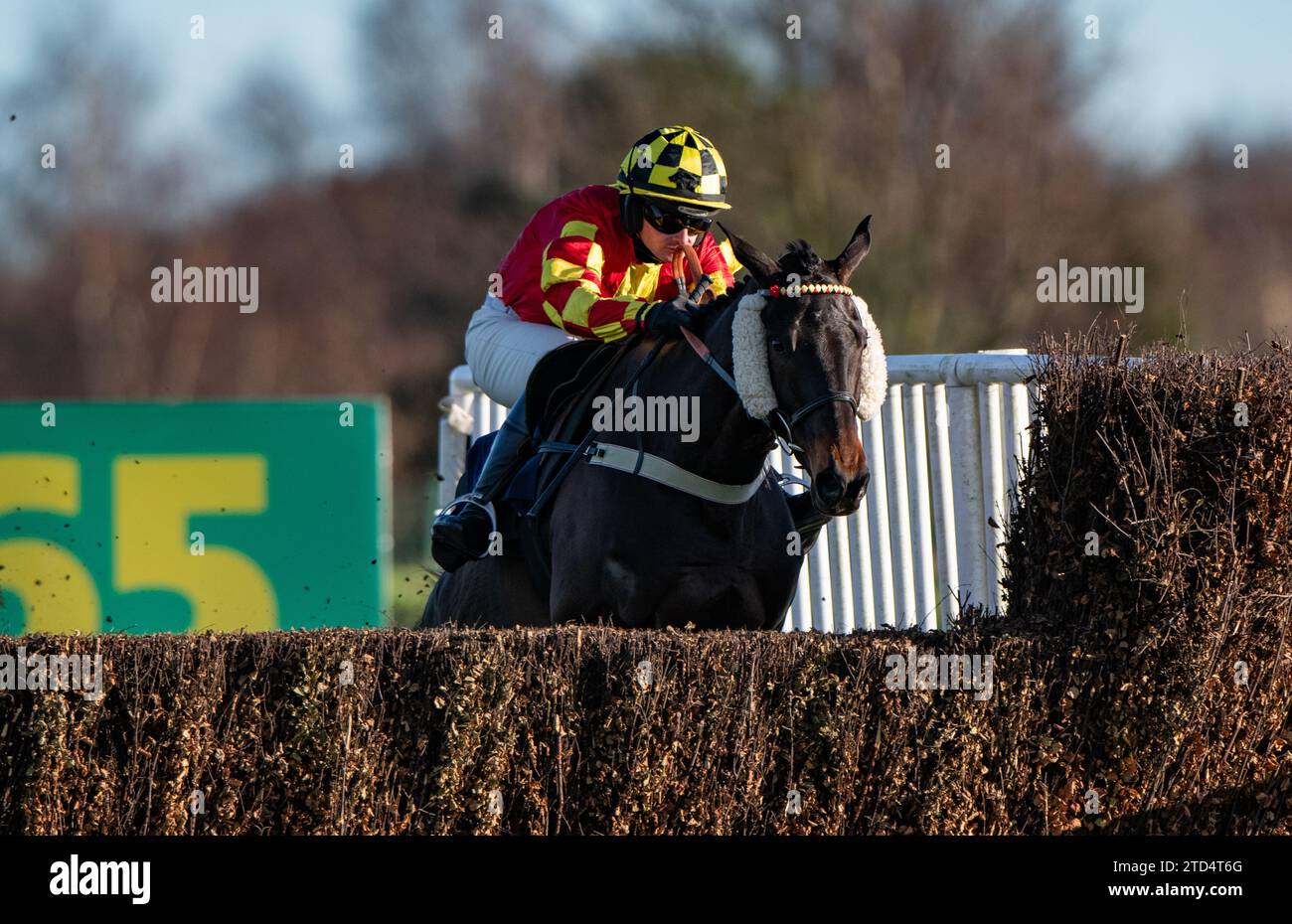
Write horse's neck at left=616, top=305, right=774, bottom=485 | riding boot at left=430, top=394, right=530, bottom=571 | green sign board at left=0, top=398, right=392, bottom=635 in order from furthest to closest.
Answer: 1. green sign board at left=0, top=398, right=392, bottom=635
2. riding boot at left=430, top=394, right=530, bottom=571
3. horse's neck at left=616, top=305, right=774, bottom=485

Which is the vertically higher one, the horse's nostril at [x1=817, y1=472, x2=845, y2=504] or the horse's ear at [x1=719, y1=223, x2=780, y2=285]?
the horse's ear at [x1=719, y1=223, x2=780, y2=285]

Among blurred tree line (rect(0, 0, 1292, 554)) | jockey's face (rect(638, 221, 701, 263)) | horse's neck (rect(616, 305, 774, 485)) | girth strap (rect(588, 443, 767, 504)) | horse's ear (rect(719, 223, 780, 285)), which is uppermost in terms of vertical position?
blurred tree line (rect(0, 0, 1292, 554))

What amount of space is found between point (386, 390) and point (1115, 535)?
2424 centimetres

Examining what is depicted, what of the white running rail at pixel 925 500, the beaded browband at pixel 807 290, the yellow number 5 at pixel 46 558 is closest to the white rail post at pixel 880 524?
the white running rail at pixel 925 500

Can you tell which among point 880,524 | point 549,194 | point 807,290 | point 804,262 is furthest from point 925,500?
point 549,194

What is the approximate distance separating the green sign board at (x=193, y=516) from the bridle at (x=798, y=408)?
4.49 meters

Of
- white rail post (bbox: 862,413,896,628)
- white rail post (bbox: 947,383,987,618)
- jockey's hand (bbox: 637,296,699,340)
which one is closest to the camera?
jockey's hand (bbox: 637,296,699,340)

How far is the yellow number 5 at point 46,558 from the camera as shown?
354 inches

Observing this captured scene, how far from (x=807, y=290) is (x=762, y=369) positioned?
0.26m

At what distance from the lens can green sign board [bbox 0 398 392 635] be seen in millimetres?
9102

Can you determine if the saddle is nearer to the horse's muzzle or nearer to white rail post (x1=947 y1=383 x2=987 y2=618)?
the horse's muzzle

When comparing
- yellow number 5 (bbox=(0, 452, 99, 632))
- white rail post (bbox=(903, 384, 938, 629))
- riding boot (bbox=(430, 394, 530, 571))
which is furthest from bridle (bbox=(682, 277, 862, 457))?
yellow number 5 (bbox=(0, 452, 99, 632))

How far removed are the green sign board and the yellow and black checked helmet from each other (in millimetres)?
4103
